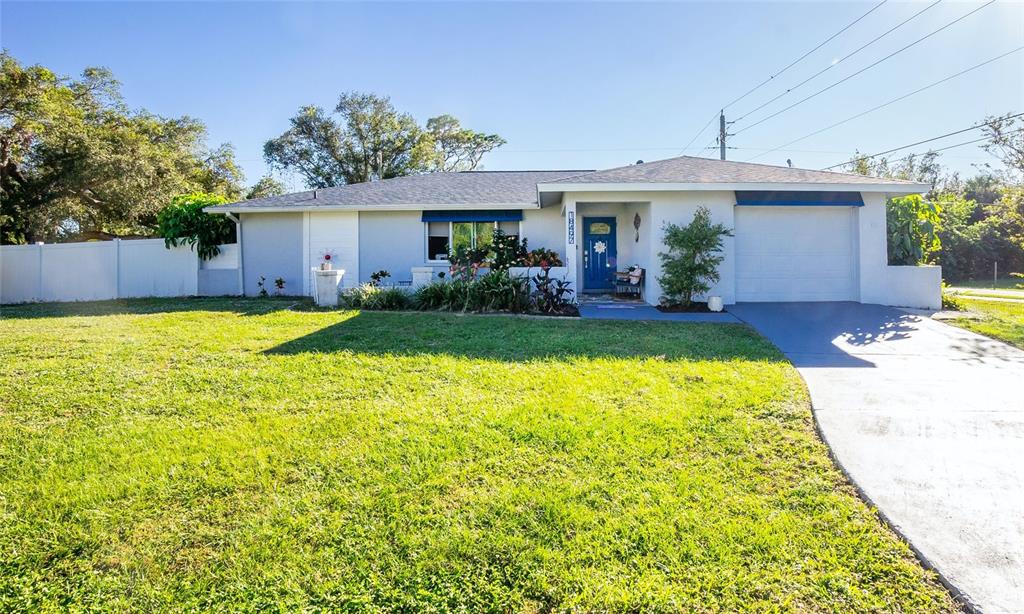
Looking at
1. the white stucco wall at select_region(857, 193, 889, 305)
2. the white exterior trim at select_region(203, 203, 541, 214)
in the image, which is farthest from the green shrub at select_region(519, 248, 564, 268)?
the white stucco wall at select_region(857, 193, 889, 305)

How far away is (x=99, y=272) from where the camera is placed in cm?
1379

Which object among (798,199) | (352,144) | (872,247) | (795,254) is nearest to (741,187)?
(798,199)

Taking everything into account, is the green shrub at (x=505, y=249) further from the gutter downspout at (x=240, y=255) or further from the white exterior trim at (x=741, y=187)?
the gutter downspout at (x=240, y=255)

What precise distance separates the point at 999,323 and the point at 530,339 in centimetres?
839

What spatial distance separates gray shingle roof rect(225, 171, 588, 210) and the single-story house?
0.18ft

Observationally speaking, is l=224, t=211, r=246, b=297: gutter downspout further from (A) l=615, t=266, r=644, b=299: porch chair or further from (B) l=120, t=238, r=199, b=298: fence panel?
(A) l=615, t=266, r=644, b=299: porch chair

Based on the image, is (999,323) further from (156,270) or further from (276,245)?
(156,270)

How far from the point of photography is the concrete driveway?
2363 millimetres

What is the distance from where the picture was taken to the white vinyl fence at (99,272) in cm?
1355

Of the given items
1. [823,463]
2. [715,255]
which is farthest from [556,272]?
[823,463]

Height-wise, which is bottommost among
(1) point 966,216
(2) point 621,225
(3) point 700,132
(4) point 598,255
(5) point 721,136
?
(4) point 598,255

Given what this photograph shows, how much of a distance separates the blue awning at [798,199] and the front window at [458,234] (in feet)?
19.7

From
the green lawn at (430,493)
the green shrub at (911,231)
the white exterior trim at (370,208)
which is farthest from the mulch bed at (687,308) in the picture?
the green shrub at (911,231)

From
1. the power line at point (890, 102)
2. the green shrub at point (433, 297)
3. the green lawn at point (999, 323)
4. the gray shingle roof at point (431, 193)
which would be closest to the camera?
the green lawn at point (999, 323)
